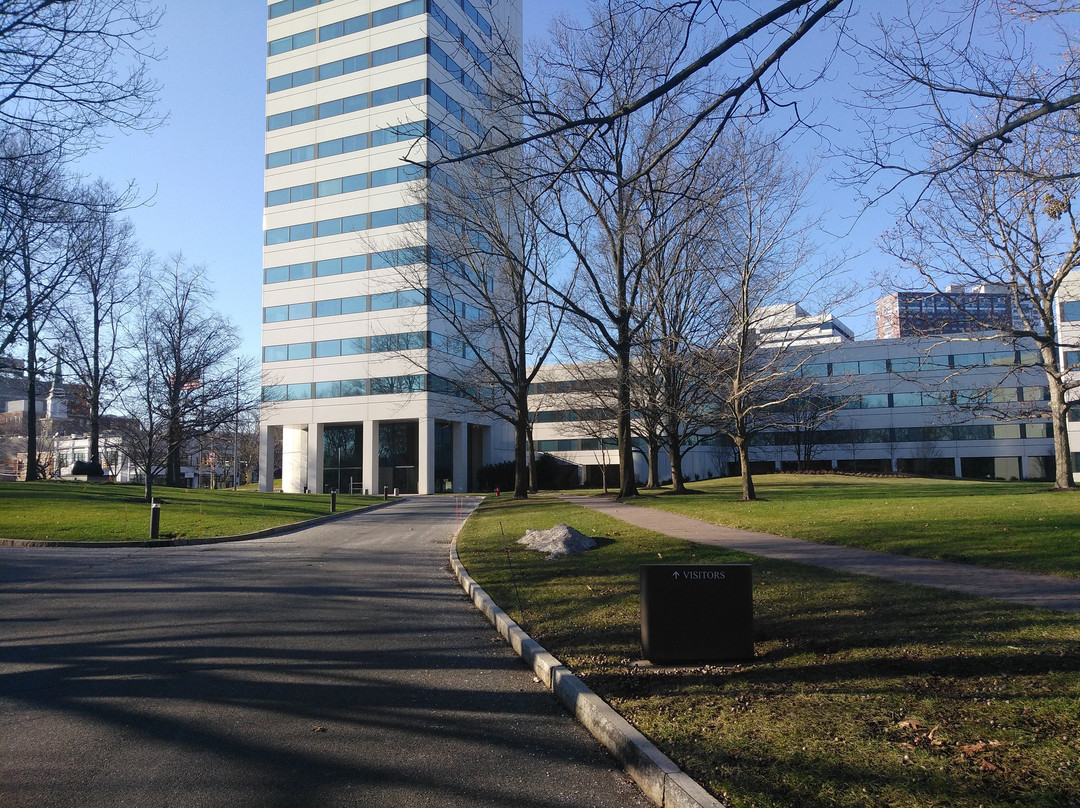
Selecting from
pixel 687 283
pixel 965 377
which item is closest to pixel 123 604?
pixel 687 283

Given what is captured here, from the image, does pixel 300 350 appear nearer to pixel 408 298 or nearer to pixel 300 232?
pixel 300 232

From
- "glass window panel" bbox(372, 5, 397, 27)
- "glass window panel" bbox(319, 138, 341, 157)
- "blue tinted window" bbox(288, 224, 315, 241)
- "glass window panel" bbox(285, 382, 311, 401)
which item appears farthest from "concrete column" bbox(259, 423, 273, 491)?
"glass window panel" bbox(372, 5, 397, 27)

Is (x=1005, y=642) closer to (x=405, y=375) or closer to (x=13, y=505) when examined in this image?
(x=13, y=505)

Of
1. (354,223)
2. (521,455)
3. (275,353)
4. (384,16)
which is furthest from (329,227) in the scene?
(521,455)

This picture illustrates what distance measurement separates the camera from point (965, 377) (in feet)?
201

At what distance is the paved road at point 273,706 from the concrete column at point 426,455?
1495 inches

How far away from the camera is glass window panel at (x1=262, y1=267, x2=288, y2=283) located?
2029 inches

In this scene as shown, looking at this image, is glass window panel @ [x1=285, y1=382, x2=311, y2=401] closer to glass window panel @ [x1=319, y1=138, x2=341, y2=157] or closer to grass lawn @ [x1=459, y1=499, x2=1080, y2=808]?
glass window panel @ [x1=319, y1=138, x2=341, y2=157]

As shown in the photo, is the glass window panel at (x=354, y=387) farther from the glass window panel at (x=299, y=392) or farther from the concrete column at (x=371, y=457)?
the glass window panel at (x=299, y=392)

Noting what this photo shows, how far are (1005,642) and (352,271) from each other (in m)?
47.7

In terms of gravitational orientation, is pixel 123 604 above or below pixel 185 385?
below

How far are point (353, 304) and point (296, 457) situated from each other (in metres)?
13.0

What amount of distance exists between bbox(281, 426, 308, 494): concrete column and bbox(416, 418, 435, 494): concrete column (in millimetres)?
9671

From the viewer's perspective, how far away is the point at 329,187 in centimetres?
5047
